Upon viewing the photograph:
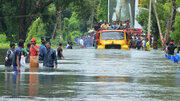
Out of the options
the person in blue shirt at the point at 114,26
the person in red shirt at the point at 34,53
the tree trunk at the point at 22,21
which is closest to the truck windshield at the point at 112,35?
the person in blue shirt at the point at 114,26

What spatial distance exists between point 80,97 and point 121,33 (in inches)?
1501

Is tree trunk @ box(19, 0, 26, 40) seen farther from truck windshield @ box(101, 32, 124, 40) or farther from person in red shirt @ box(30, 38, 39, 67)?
person in red shirt @ box(30, 38, 39, 67)

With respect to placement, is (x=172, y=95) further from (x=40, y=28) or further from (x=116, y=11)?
(x=116, y=11)

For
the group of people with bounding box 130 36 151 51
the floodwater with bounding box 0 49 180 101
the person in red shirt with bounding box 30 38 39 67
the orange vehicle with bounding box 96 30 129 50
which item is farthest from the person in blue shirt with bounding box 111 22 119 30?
the floodwater with bounding box 0 49 180 101

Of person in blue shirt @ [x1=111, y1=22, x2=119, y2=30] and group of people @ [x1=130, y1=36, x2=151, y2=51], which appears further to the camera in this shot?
group of people @ [x1=130, y1=36, x2=151, y2=51]

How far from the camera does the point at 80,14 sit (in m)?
64.3

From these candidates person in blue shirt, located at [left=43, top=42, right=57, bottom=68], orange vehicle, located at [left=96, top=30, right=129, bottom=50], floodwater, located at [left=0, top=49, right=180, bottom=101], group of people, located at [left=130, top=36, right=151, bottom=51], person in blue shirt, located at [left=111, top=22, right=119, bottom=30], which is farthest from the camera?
group of people, located at [left=130, top=36, right=151, bottom=51]

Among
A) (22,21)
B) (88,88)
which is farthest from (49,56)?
(22,21)

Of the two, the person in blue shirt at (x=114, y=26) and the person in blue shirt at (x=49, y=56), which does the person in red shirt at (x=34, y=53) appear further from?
the person in blue shirt at (x=114, y=26)

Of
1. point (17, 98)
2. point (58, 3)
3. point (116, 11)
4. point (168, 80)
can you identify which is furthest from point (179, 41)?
point (116, 11)

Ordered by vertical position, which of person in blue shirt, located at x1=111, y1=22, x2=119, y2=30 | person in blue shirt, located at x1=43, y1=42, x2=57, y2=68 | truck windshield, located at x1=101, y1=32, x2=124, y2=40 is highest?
person in blue shirt, located at x1=111, y1=22, x2=119, y2=30

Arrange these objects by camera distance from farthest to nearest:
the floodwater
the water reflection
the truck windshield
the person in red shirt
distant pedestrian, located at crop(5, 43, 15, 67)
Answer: the truck windshield
the person in red shirt
distant pedestrian, located at crop(5, 43, 15, 67)
the water reflection
the floodwater

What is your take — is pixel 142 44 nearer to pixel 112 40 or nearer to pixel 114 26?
pixel 114 26

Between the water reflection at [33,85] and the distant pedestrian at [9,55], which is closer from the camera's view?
the water reflection at [33,85]
